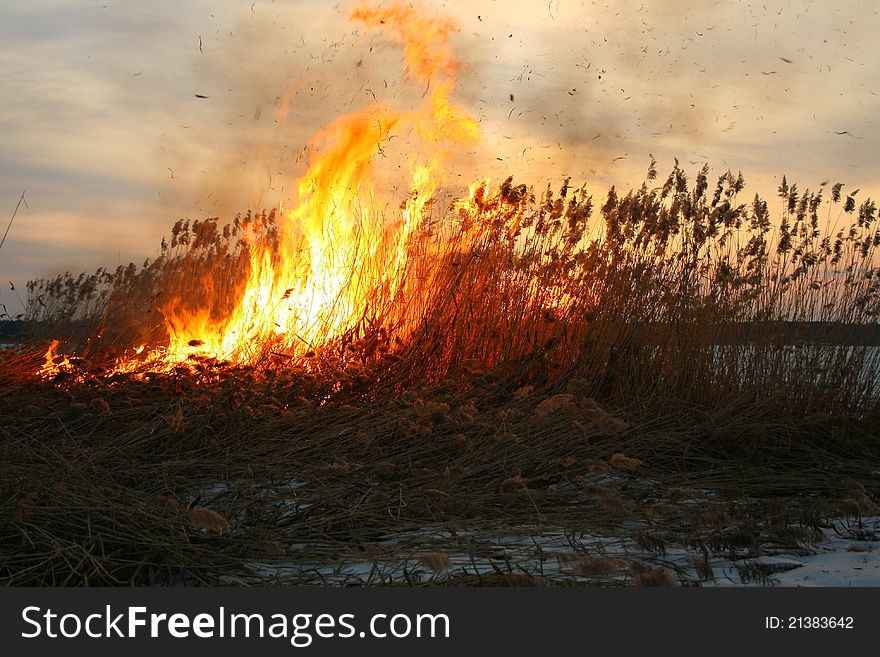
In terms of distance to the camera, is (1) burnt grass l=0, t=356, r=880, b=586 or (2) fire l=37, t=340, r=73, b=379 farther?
(2) fire l=37, t=340, r=73, b=379

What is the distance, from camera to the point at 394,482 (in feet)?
11.3

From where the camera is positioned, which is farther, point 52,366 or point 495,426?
point 52,366

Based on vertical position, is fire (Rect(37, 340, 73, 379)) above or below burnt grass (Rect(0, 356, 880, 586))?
above

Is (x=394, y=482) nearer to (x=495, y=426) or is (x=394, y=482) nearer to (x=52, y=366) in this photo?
(x=495, y=426)

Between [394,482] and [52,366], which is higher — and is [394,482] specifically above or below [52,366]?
below

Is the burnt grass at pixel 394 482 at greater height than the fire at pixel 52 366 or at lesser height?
lesser

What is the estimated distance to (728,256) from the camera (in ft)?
17.3

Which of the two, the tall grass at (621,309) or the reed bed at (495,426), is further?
the tall grass at (621,309)

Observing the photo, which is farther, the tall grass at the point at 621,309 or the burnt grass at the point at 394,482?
the tall grass at the point at 621,309

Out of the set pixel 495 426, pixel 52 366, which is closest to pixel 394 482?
pixel 495 426

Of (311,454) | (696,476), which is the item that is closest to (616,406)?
(696,476)

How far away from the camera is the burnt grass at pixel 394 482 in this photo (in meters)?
2.43

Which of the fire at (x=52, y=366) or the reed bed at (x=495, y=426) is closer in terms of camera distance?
the reed bed at (x=495, y=426)

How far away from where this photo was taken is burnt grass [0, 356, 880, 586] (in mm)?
2432
